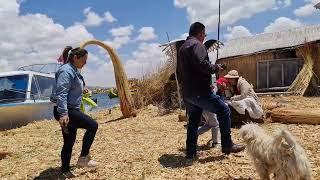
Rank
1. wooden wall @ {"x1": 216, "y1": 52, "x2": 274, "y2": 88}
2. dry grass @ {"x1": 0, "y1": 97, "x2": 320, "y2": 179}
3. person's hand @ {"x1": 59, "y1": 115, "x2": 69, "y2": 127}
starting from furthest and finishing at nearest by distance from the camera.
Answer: wooden wall @ {"x1": 216, "y1": 52, "x2": 274, "y2": 88}, dry grass @ {"x1": 0, "y1": 97, "x2": 320, "y2": 179}, person's hand @ {"x1": 59, "y1": 115, "x2": 69, "y2": 127}

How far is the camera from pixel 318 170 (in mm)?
5875

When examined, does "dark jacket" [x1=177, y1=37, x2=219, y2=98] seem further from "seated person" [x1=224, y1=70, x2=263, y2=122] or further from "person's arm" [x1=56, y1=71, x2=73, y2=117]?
"seated person" [x1=224, y1=70, x2=263, y2=122]

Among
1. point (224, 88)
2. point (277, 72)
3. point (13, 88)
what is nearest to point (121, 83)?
point (13, 88)

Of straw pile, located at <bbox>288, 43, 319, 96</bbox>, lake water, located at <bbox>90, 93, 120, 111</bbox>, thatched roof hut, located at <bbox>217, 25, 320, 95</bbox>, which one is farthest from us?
lake water, located at <bbox>90, 93, 120, 111</bbox>

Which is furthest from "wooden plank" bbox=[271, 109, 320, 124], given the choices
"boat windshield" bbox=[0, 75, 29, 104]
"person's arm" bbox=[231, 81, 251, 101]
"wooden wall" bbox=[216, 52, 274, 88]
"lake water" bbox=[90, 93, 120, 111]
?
"wooden wall" bbox=[216, 52, 274, 88]

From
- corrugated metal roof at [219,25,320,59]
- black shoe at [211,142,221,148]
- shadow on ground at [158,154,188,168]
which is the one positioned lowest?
shadow on ground at [158,154,188,168]

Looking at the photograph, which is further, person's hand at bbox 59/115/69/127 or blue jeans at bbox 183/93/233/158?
blue jeans at bbox 183/93/233/158

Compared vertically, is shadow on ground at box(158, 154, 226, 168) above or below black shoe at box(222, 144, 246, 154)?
below

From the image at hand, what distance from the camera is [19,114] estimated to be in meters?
15.9

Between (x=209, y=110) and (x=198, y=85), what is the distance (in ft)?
1.34

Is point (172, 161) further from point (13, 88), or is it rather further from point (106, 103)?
point (106, 103)

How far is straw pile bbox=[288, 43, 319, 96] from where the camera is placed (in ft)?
64.7

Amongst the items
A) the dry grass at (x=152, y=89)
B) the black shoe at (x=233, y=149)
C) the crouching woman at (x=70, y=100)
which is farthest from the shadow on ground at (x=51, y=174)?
the dry grass at (x=152, y=89)

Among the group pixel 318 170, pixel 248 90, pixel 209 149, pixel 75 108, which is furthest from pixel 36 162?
pixel 318 170
